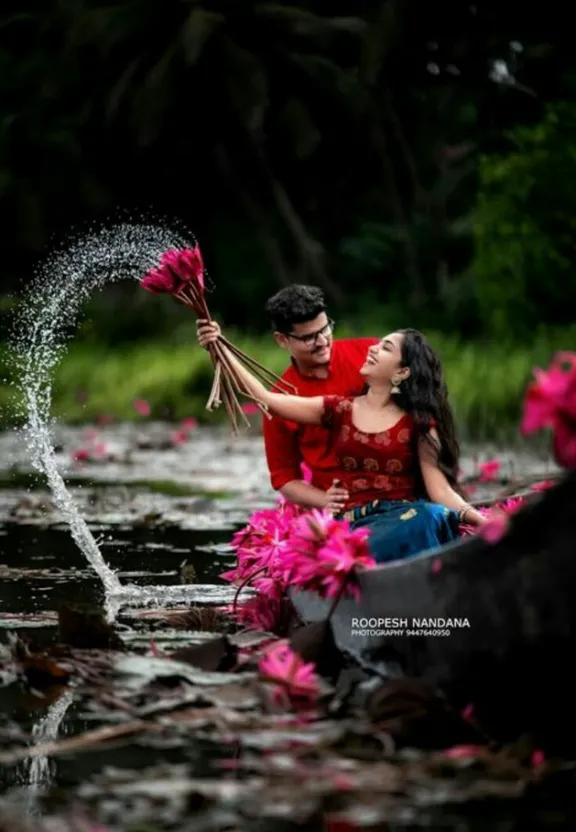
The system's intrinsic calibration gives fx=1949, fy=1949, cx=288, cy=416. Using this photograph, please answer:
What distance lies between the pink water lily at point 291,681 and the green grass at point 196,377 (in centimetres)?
1020

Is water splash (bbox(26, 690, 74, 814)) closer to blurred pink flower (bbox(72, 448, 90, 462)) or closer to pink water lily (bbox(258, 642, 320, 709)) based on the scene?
pink water lily (bbox(258, 642, 320, 709))

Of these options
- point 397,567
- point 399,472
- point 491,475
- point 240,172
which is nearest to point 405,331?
point 399,472

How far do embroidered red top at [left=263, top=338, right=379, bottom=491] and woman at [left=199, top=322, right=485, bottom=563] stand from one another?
459 mm

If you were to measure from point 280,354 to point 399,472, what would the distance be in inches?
506

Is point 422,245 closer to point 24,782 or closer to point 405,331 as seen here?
point 405,331

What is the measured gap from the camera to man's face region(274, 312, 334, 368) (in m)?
6.93

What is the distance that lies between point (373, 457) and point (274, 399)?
15.5 inches

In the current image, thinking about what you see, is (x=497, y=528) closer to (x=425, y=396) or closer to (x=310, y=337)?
(x=425, y=396)

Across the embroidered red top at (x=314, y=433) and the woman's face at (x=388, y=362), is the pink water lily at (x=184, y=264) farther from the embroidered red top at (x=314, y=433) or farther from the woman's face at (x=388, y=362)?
the embroidered red top at (x=314, y=433)

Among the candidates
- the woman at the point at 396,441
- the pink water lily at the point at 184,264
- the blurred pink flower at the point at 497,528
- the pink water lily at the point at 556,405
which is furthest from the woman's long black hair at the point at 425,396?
the pink water lily at the point at 556,405

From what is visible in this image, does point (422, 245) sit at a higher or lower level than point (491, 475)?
lower

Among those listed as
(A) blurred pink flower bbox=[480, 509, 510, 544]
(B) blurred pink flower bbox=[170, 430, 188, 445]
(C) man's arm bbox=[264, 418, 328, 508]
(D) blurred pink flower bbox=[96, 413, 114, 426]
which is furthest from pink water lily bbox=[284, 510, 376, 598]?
(D) blurred pink flower bbox=[96, 413, 114, 426]

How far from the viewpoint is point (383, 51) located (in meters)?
23.6

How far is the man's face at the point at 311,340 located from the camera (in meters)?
6.93
